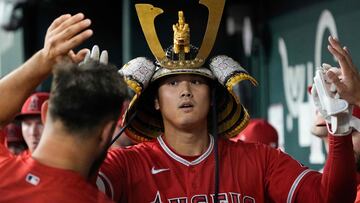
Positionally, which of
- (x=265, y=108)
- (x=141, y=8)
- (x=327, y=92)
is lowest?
(x=265, y=108)

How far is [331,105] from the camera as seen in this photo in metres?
4.08

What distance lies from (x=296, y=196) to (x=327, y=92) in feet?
2.10

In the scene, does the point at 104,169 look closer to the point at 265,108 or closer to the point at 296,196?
the point at 296,196

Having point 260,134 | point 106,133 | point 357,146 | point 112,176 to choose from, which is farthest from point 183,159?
point 260,134

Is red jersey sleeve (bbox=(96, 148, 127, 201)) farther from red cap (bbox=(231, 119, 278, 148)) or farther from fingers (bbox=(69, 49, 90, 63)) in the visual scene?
red cap (bbox=(231, 119, 278, 148))

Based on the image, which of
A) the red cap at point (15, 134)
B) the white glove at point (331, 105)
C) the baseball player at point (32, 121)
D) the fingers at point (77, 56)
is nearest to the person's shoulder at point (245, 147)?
the white glove at point (331, 105)

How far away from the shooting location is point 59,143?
131 inches

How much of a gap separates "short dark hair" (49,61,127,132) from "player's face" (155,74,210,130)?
1263 millimetres

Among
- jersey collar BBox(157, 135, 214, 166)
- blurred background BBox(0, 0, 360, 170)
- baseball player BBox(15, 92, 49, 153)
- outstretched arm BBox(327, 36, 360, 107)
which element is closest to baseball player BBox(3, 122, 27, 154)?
baseball player BBox(15, 92, 49, 153)

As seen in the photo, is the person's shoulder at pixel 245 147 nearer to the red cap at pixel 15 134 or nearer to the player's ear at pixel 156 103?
the player's ear at pixel 156 103

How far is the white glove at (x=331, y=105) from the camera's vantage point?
4082 millimetres

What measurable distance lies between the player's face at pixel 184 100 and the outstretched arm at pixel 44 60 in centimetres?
92

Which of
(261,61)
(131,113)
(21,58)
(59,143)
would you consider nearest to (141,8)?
(131,113)

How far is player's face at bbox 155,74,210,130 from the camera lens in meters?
4.66
